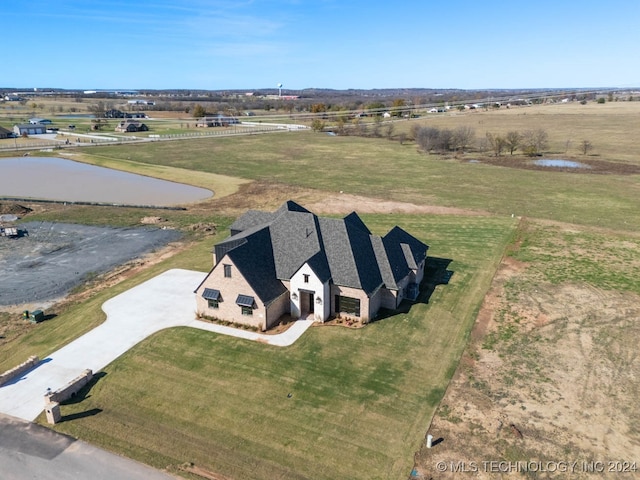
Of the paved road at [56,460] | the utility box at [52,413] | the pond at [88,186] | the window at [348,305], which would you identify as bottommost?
the paved road at [56,460]

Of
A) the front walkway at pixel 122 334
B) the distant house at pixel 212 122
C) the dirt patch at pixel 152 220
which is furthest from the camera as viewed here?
the distant house at pixel 212 122

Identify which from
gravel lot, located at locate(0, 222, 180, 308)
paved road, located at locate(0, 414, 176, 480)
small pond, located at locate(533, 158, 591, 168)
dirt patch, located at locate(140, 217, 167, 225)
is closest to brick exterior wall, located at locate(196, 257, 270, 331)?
paved road, located at locate(0, 414, 176, 480)

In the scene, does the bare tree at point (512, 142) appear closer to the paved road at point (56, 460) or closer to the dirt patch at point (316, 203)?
the dirt patch at point (316, 203)

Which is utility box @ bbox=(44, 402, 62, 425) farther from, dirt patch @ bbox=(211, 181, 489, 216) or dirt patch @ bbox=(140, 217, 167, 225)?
dirt patch @ bbox=(211, 181, 489, 216)

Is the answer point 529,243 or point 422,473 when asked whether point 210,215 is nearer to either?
point 529,243

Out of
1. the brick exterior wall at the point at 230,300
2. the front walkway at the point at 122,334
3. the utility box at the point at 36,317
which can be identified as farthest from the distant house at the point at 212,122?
the brick exterior wall at the point at 230,300

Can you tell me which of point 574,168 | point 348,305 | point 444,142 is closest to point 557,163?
point 574,168

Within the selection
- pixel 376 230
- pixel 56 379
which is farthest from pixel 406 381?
pixel 376 230
